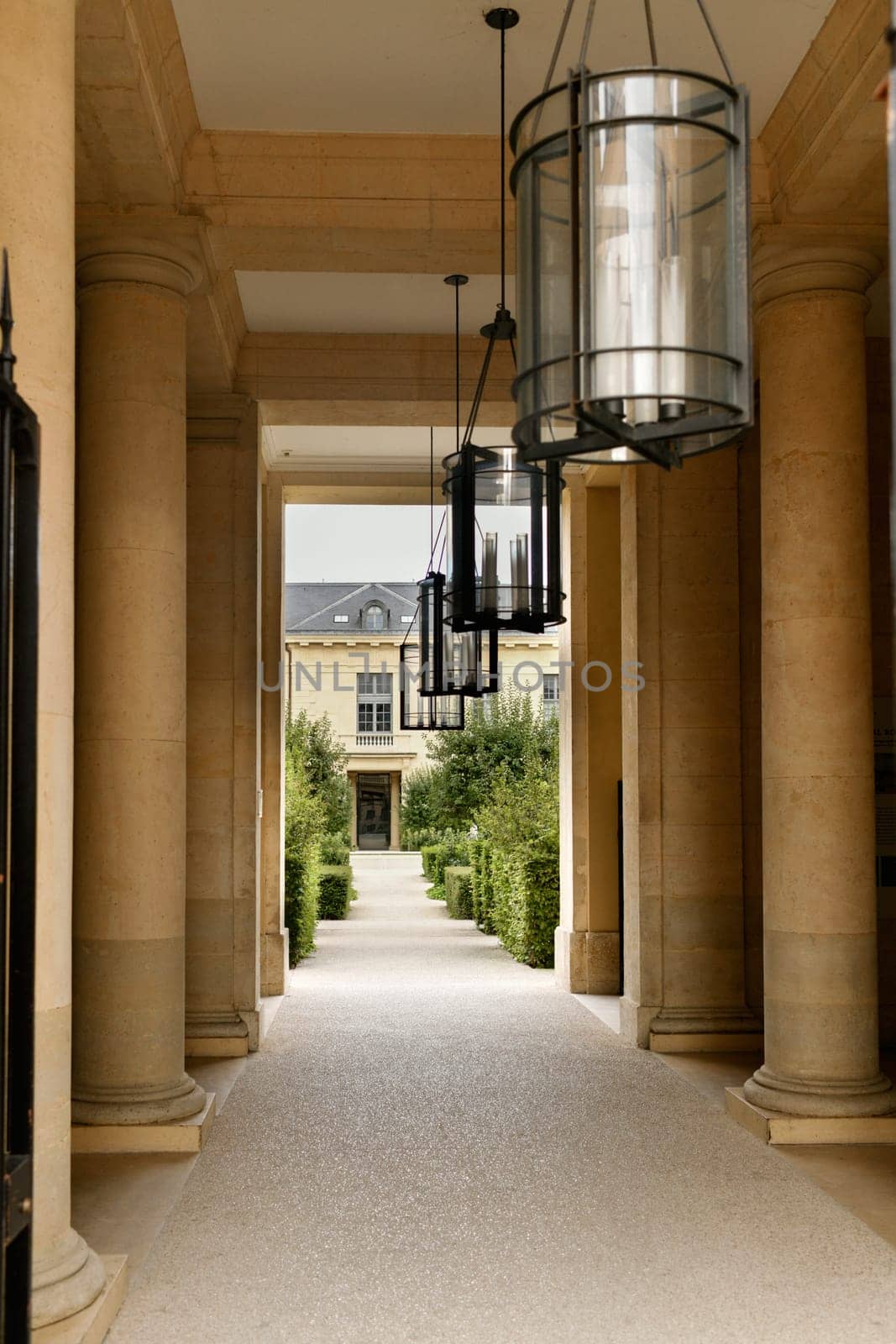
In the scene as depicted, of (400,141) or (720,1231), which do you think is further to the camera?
(400,141)

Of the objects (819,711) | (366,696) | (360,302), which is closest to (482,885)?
(360,302)

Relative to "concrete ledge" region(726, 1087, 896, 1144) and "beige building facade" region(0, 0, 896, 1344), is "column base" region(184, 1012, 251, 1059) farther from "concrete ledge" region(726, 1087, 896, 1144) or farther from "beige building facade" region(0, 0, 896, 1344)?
"concrete ledge" region(726, 1087, 896, 1144)

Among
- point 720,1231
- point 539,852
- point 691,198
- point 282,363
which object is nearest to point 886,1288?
point 720,1231

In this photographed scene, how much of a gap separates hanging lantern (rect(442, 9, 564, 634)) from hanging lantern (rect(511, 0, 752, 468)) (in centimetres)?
410

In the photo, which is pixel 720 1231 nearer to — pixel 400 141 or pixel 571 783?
pixel 400 141

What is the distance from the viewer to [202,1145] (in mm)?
7258

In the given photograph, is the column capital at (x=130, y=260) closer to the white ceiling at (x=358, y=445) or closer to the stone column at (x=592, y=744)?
the white ceiling at (x=358, y=445)

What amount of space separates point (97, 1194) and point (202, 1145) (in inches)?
40.7

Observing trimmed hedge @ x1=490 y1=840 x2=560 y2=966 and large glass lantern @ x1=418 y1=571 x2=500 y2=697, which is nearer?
large glass lantern @ x1=418 y1=571 x2=500 y2=697

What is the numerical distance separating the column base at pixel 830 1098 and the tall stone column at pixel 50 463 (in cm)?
428

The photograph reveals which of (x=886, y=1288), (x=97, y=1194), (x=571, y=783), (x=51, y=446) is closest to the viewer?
(x=51, y=446)

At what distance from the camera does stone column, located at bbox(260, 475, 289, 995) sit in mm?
13070

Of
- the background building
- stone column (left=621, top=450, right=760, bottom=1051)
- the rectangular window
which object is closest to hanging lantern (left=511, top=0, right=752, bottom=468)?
stone column (left=621, top=450, right=760, bottom=1051)

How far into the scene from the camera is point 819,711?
7398 mm
